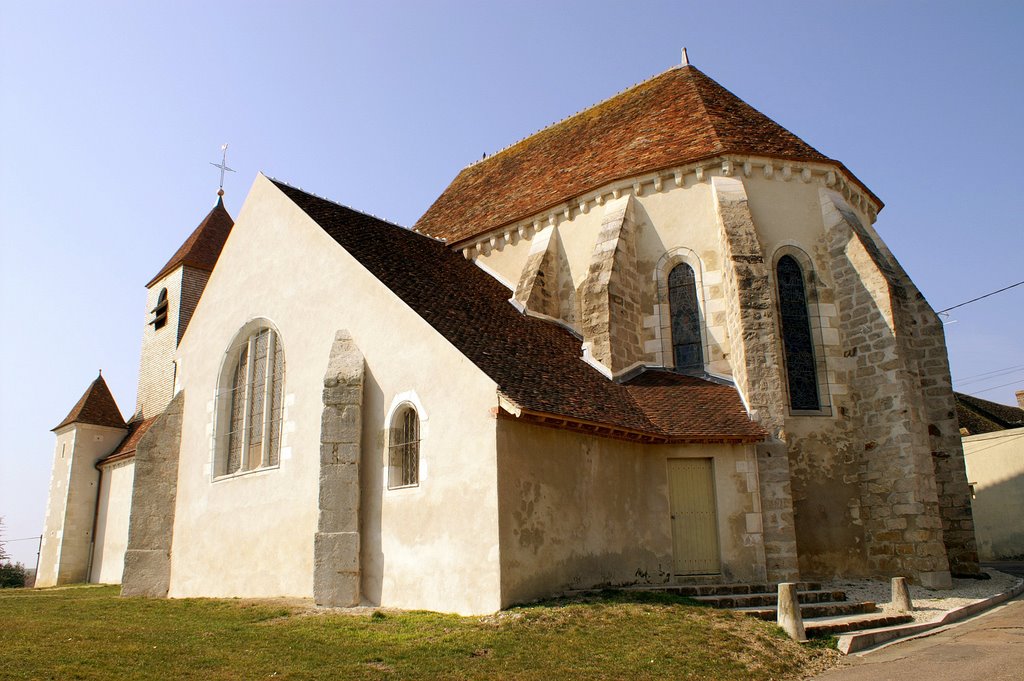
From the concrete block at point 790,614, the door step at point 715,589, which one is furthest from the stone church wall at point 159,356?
the concrete block at point 790,614

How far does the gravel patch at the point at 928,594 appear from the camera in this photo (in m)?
11.6

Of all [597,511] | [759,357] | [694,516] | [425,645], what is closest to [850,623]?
[694,516]

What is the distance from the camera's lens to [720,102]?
1841 centimetres

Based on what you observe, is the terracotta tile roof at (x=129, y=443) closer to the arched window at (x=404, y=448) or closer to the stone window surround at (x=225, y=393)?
the stone window surround at (x=225, y=393)

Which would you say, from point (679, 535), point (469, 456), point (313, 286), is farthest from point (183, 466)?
point (679, 535)

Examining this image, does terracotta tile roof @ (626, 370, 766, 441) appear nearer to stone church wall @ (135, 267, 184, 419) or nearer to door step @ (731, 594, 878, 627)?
door step @ (731, 594, 878, 627)

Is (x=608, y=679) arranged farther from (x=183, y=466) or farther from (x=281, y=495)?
(x=183, y=466)

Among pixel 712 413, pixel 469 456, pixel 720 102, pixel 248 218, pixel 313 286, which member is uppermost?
pixel 720 102

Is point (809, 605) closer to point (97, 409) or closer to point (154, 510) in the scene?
point (154, 510)

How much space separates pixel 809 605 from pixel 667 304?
6.75m

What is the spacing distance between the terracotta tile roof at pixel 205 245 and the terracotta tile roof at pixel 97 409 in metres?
4.45

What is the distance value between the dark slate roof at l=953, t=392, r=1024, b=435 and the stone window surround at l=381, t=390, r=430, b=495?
21384 millimetres

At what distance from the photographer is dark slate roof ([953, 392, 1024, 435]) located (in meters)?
27.4

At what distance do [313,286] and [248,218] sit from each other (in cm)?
311
